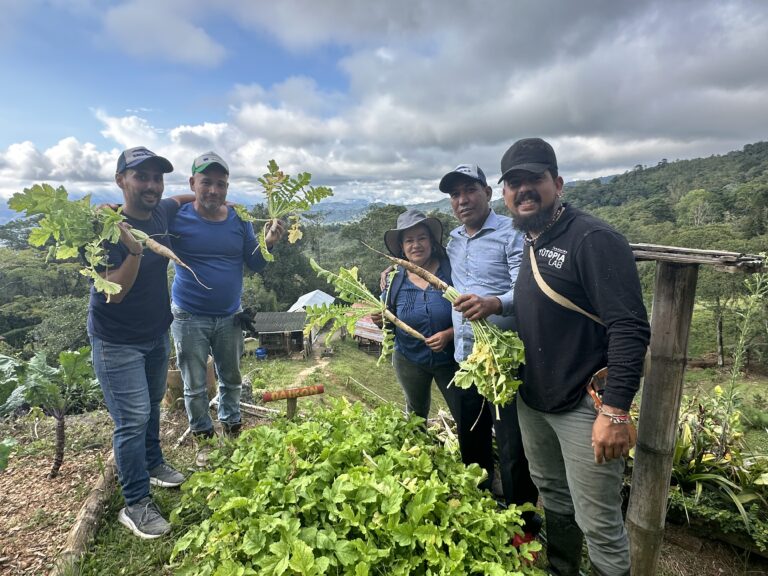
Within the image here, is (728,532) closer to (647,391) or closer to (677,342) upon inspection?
(647,391)

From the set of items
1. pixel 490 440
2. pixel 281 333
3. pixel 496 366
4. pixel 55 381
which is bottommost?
pixel 281 333

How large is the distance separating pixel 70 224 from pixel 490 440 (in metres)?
3.62

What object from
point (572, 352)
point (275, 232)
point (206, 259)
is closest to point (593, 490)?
point (572, 352)

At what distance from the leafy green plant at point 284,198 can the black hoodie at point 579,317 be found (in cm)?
193

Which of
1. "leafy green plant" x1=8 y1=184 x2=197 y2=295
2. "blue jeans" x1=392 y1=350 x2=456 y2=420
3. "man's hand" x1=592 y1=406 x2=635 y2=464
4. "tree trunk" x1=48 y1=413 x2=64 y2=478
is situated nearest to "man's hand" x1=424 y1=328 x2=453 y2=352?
"blue jeans" x1=392 y1=350 x2=456 y2=420

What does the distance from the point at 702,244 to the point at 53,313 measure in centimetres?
3822

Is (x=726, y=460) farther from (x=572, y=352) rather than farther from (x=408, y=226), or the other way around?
(x=408, y=226)

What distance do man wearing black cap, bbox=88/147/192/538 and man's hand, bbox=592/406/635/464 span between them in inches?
123

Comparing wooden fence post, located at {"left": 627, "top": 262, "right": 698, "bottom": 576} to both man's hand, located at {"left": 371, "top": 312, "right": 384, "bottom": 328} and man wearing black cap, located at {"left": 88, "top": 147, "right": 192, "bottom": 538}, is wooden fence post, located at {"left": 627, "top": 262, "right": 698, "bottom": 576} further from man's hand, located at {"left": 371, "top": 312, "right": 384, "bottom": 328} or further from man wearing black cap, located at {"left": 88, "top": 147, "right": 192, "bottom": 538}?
man wearing black cap, located at {"left": 88, "top": 147, "right": 192, "bottom": 538}

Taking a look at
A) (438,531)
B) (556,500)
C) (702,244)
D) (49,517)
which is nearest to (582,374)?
(556,500)

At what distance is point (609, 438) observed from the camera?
2041 mm

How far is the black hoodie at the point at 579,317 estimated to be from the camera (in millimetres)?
2006

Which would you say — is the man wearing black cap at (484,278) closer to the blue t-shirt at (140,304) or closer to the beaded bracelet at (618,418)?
the beaded bracelet at (618,418)

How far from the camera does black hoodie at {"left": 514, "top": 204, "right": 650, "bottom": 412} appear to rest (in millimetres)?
2006
